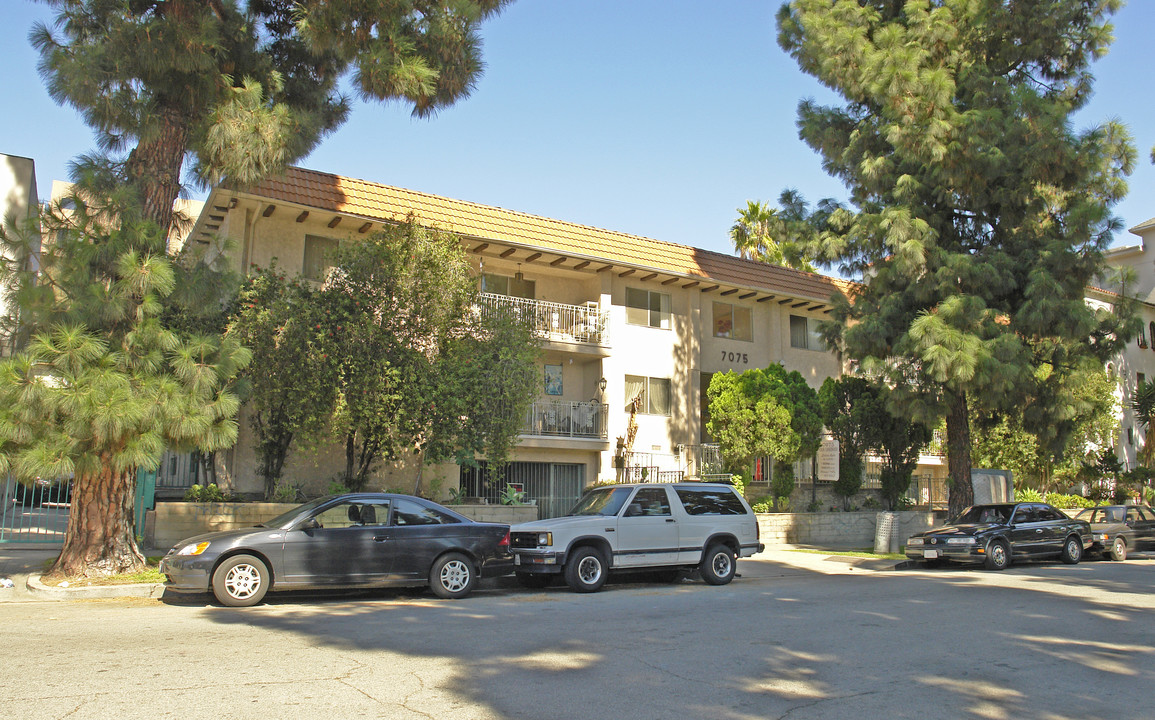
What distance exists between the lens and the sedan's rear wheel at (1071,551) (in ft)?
60.0

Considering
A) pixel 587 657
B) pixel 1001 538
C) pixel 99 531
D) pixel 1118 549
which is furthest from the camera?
pixel 1118 549

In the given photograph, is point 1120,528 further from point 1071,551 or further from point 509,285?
point 509,285

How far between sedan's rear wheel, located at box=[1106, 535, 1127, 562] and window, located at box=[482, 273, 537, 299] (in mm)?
16175

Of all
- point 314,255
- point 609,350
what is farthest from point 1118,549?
point 314,255

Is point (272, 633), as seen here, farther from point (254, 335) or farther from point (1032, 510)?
point (1032, 510)

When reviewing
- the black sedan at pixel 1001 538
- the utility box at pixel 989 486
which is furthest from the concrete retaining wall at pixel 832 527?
the black sedan at pixel 1001 538

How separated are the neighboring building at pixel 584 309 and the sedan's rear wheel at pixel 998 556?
8.76m

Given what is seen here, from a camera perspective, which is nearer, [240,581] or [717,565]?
[240,581]

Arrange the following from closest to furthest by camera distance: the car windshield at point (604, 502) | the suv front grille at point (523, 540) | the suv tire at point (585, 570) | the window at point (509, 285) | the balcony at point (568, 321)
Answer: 1. the suv tire at point (585, 570)
2. the suv front grille at point (523, 540)
3. the car windshield at point (604, 502)
4. the balcony at point (568, 321)
5. the window at point (509, 285)

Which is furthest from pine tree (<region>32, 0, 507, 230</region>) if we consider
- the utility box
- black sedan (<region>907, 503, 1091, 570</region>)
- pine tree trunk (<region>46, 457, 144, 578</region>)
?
the utility box

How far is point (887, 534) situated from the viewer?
19875 mm

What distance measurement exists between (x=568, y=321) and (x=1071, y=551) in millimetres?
13629

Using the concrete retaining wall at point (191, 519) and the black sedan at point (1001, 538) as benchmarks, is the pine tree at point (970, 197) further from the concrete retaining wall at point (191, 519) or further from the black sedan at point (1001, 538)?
the concrete retaining wall at point (191, 519)

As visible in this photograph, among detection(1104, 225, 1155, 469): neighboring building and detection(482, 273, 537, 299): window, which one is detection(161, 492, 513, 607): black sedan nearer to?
detection(482, 273, 537, 299): window
